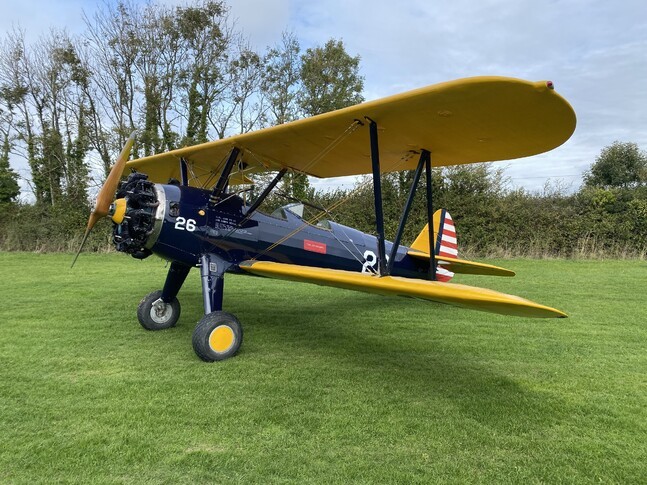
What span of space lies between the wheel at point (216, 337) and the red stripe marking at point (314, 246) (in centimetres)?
174

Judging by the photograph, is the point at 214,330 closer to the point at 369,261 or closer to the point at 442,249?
the point at 369,261

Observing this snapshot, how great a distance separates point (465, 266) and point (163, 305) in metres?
4.67

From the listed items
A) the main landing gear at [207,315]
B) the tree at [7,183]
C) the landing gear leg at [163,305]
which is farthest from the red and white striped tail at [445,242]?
the tree at [7,183]

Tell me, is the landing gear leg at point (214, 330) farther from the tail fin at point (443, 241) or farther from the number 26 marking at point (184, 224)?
the tail fin at point (443, 241)

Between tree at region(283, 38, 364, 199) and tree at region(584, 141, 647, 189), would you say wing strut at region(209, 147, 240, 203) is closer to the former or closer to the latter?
tree at region(283, 38, 364, 199)

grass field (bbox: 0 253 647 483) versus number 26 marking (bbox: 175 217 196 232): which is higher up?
number 26 marking (bbox: 175 217 196 232)

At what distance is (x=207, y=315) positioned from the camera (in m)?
4.36

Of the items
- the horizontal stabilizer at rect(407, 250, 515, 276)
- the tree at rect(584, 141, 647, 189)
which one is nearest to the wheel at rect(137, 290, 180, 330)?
the horizontal stabilizer at rect(407, 250, 515, 276)

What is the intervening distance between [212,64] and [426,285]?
72.1ft

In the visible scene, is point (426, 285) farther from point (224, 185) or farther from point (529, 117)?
point (224, 185)

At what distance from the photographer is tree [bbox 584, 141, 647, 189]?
64.9 feet

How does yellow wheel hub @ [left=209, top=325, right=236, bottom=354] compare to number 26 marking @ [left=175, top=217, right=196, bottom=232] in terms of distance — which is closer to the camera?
yellow wheel hub @ [left=209, top=325, right=236, bottom=354]

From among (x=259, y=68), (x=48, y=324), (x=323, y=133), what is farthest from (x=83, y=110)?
(x=323, y=133)

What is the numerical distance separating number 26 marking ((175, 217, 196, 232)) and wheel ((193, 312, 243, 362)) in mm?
1059
